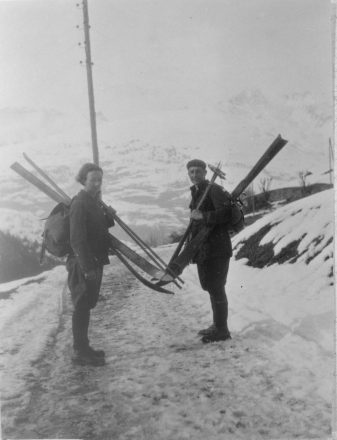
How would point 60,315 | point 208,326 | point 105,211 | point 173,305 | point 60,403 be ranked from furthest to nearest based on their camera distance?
point 173,305, point 60,315, point 208,326, point 105,211, point 60,403

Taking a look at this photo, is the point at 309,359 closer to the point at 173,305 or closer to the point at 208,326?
the point at 208,326

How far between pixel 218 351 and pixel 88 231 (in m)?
1.62

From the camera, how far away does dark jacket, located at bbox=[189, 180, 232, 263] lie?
367cm

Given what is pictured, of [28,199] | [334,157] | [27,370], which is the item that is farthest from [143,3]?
[28,199]

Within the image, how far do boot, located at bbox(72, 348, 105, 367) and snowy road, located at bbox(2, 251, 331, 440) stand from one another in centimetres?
6

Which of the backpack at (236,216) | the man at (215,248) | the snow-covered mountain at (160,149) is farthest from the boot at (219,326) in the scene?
the snow-covered mountain at (160,149)

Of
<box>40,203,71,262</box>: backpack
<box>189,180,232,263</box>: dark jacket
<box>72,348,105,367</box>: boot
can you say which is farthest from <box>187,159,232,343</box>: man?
<box>40,203,71,262</box>: backpack

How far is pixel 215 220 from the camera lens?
3654mm

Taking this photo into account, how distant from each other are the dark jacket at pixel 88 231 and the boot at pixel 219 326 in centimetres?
Answer: 122

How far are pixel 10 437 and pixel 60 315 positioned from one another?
2.47 meters

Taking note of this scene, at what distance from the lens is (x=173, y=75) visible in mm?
7113

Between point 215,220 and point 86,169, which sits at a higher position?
point 86,169

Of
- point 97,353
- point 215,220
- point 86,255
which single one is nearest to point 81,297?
point 86,255

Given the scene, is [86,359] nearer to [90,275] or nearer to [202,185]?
[90,275]
